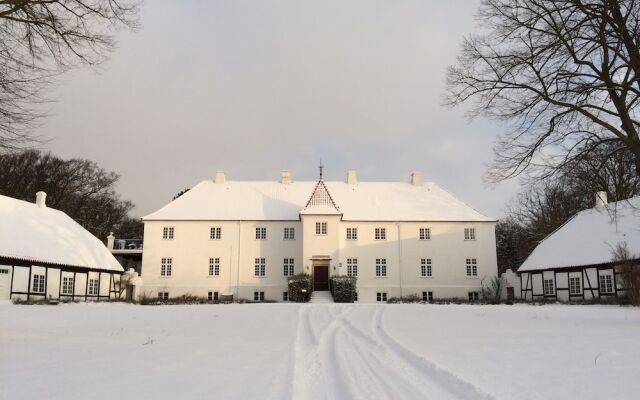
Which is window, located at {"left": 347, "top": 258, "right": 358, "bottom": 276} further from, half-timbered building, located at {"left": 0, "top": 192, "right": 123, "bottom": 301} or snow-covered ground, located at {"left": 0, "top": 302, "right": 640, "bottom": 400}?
snow-covered ground, located at {"left": 0, "top": 302, "right": 640, "bottom": 400}

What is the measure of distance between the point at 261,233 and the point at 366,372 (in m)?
31.2

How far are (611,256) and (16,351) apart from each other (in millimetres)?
25633

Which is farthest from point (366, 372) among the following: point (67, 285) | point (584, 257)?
point (67, 285)

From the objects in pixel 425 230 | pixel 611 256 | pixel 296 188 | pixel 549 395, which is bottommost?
pixel 549 395

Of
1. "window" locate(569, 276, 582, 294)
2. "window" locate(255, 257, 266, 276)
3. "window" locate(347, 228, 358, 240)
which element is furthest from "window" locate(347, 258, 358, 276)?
"window" locate(569, 276, 582, 294)

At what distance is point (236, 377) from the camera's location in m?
7.03

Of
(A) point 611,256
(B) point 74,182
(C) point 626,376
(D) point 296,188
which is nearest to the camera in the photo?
(C) point 626,376

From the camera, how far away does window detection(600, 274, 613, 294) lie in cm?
2670

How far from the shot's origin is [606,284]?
27.0m

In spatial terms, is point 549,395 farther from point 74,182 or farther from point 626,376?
point 74,182

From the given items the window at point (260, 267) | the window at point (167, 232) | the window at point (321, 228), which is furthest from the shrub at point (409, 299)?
the window at point (167, 232)

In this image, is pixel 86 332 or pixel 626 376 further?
pixel 86 332

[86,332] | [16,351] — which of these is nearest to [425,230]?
[86,332]

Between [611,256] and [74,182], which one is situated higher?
[74,182]
